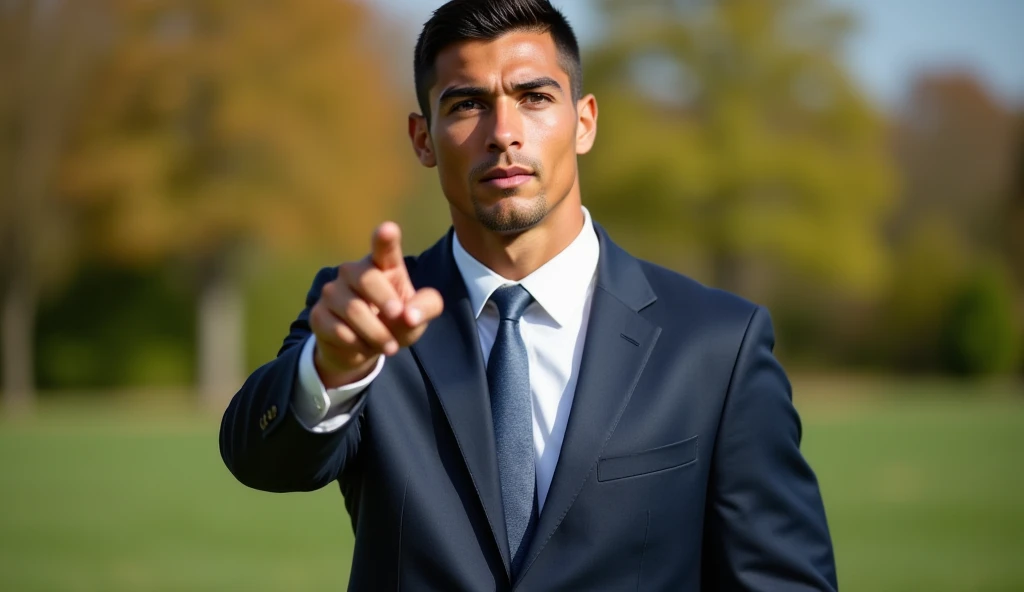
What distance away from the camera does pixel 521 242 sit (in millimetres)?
3125

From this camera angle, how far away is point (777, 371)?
9.99ft

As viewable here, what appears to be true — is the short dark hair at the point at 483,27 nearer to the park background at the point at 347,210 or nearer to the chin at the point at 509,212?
the chin at the point at 509,212

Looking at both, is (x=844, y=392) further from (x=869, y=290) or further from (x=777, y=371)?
(x=777, y=371)

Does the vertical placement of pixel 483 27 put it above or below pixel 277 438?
above

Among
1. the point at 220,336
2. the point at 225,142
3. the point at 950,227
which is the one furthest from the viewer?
the point at 950,227

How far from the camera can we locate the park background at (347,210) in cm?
3025

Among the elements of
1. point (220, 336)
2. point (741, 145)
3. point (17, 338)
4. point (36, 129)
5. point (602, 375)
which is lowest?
point (602, 375)

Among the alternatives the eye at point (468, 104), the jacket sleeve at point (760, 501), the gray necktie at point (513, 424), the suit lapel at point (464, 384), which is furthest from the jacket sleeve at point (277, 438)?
the jacket sleeve at point (760, 501)

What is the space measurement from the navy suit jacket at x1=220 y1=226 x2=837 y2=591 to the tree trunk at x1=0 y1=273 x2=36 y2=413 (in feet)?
113

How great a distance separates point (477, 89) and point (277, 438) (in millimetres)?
1051

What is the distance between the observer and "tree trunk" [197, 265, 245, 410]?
3506 centimetres

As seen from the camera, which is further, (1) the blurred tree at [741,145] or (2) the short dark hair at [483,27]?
(1) the blurred tree at [741,145]

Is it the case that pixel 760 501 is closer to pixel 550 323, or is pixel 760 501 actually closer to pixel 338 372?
pixel 550 323

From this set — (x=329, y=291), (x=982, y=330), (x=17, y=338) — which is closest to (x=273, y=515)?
(x=329, y=291)
